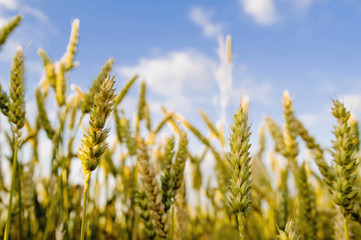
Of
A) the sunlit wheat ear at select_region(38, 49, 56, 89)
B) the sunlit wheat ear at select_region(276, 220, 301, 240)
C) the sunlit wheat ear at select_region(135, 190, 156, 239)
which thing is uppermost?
the sunlit wheat ear at select_region(38, 49, 56, 89)

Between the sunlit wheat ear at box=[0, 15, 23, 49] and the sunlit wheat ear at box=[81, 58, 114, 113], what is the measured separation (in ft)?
1.50

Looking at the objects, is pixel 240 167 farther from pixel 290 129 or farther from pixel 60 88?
pixel 60 88

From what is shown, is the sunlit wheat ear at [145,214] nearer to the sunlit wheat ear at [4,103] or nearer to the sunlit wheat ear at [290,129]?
the sunlit wheat ear at [4,103]

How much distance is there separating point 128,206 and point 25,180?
0.69m

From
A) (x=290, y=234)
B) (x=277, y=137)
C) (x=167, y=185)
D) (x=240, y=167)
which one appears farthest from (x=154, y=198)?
(x=277, y=137)

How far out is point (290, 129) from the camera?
6.64 feet

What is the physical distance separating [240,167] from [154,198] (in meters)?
0.51

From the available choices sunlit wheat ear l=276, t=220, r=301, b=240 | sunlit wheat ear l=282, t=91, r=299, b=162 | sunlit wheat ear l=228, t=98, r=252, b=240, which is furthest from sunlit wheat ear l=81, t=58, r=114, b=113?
sunlit wheat ear l=276, t=220, r=301, b=240

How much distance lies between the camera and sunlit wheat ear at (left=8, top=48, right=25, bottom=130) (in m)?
1.32

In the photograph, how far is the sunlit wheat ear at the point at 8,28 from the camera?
1.49 m

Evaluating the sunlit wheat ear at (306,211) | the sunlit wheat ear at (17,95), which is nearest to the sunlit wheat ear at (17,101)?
the sunlit wheat ear at (17,95)

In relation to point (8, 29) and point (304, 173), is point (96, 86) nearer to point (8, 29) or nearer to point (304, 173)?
point (8, 29)

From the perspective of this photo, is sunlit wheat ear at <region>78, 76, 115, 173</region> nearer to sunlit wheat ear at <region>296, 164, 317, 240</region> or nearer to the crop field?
the crop field

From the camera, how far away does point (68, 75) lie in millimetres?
2121
